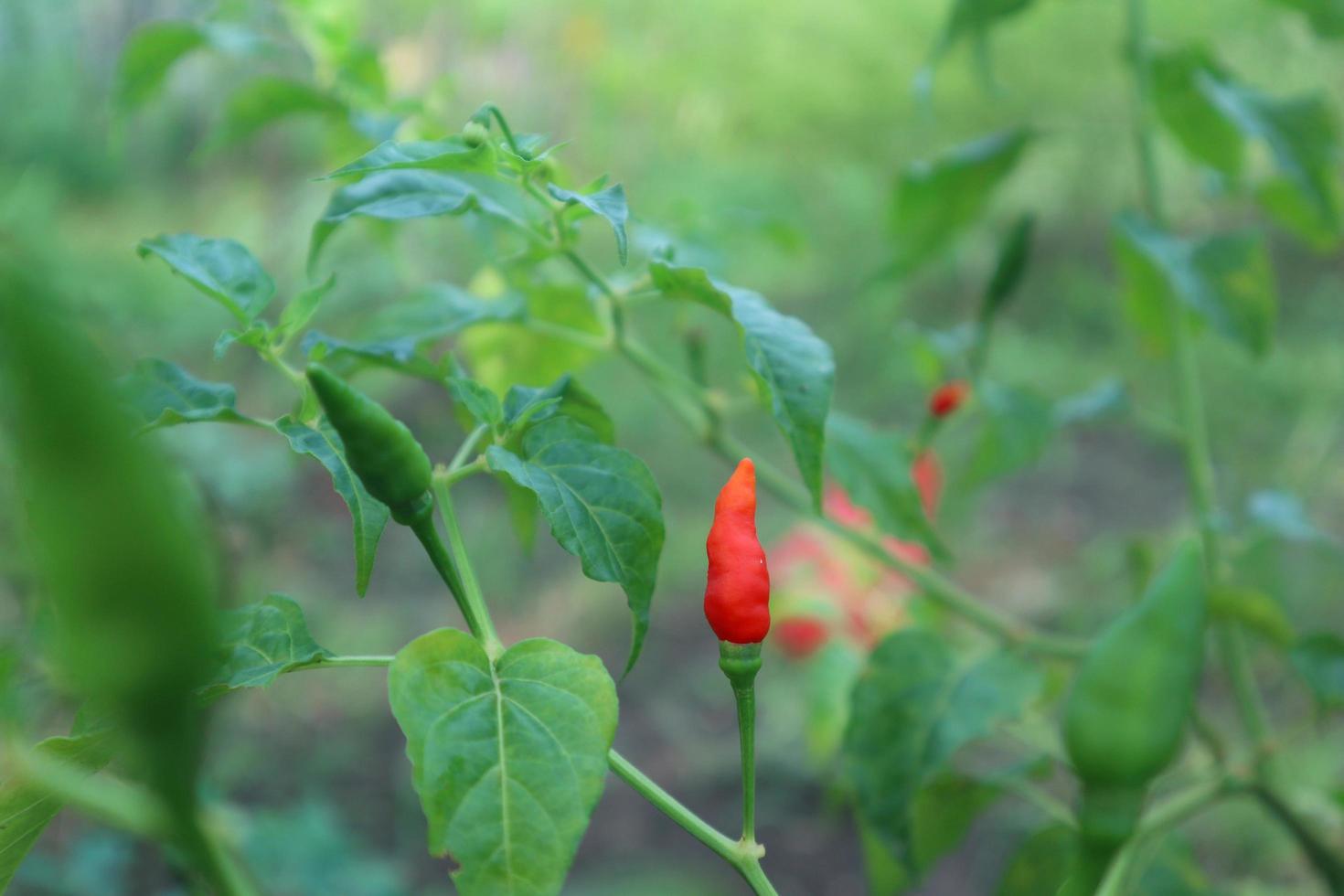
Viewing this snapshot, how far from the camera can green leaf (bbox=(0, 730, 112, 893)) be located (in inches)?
10.1

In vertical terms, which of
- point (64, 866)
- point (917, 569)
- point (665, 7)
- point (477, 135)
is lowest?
point (64, 866)

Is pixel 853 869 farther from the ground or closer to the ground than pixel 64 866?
closer to the ground

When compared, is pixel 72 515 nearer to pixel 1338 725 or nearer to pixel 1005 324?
pixel 1338 725

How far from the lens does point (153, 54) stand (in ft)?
1.80

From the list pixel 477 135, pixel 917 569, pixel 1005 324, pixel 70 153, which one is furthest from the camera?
pixel 70 153

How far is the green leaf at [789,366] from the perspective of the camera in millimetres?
308

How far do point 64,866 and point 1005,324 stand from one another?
1842 millimetres

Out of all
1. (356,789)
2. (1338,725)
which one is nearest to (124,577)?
(356,789)

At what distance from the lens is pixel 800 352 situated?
0.31 m

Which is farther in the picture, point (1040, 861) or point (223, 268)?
point (1040, 861)

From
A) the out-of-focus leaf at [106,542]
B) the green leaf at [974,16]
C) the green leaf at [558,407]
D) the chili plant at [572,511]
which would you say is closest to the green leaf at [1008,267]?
the chili plant at [572,511]

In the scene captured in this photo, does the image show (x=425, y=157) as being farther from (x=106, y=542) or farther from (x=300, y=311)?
(x=106, y=542)

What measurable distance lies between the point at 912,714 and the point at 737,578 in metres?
0.26

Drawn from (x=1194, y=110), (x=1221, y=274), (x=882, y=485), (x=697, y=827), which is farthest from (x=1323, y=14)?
(x=697, y=827)
